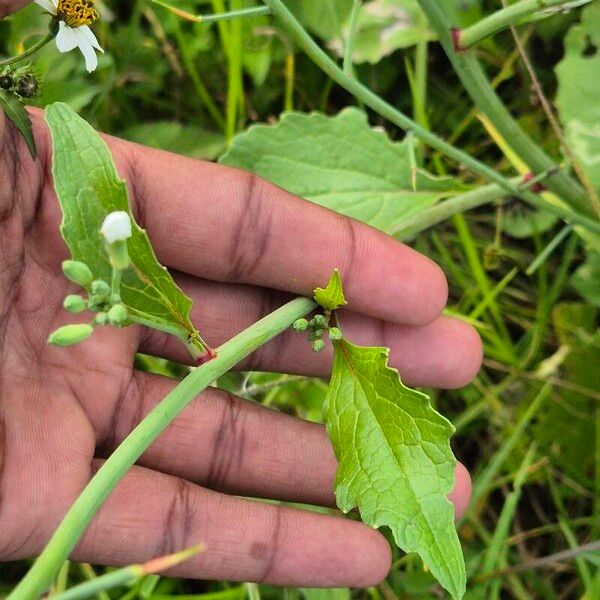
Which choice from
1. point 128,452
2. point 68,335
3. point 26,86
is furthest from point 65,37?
point 128,452

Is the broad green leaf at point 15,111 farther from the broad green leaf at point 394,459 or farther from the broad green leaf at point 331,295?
the broad green leaf at point 394,459

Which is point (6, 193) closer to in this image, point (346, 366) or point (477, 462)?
point (346, 366)

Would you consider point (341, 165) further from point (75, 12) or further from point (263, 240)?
point (75, 12)

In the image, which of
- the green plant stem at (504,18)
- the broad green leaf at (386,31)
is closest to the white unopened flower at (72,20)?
the green plant stem at (504,18)

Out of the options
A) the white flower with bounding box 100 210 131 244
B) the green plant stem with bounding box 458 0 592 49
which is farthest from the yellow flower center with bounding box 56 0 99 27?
the green plant stem with bounding box 458 0 592 49

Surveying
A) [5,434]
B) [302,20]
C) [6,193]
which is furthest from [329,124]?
[5,434]
